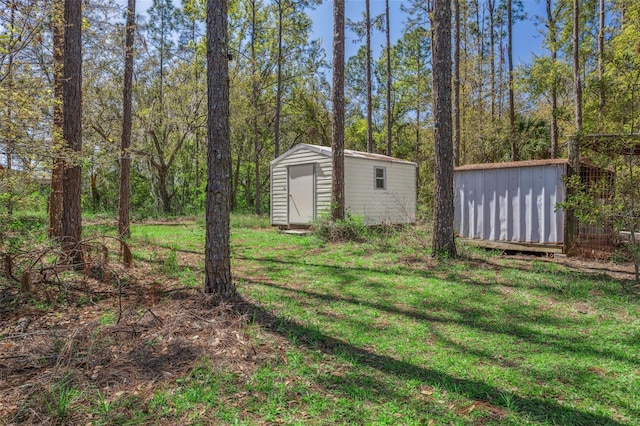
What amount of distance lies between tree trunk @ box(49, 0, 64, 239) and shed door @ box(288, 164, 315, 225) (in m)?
6.28

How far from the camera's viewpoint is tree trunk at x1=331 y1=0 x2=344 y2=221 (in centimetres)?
911

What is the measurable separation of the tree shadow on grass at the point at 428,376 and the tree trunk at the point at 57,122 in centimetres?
326

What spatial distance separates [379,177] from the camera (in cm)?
1204

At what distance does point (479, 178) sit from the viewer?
7.78m

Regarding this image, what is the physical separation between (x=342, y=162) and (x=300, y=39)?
12.2m

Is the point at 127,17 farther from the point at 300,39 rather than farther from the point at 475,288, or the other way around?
the point at 300,39

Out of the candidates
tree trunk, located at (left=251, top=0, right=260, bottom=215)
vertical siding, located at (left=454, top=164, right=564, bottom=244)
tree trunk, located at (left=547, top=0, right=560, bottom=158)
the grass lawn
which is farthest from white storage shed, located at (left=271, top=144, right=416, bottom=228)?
tree trunk, located at (left=547, top=0, right=560, bottom=158)

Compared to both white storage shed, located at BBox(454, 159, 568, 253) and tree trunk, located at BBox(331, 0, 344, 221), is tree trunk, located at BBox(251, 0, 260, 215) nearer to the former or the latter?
tree trunk, located at BBox(331, 0, 344, 221)

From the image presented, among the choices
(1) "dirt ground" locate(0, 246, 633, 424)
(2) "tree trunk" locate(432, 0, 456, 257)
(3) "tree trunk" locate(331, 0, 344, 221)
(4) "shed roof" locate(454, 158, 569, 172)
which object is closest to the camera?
(1) "dirt ground" locate(0, 246, 633, 424)

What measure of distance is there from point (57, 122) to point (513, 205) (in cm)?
855

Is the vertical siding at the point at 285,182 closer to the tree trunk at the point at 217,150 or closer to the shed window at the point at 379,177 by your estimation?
the shed window at the point at 379,177

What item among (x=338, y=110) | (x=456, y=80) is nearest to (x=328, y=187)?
(x=338, y=110)

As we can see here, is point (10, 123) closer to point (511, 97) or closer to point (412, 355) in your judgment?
point (412, 355)

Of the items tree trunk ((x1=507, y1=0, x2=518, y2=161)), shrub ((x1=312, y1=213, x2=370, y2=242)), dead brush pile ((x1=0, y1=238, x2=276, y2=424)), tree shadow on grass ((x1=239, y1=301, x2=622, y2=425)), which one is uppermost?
tree trunk ((x1=507, y1=0, x2=518, y2=161))
